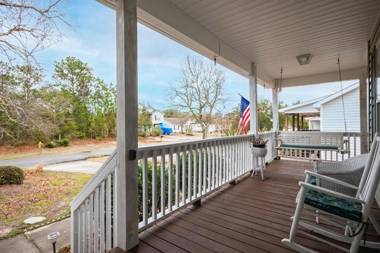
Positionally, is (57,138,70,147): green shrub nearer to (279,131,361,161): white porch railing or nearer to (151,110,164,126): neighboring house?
(151,110,164,126): neighboring house

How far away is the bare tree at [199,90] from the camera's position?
27.2ft

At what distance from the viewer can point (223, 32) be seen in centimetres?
343

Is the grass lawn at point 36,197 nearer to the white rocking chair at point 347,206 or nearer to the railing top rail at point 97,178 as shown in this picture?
the railing top rail at point 97,178

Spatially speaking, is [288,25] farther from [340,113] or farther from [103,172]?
[340,113]

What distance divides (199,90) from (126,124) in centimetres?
708

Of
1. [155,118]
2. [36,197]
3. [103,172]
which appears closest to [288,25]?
[155,118]

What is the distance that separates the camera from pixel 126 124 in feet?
6.19

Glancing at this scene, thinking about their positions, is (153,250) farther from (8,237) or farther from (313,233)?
(8,237)


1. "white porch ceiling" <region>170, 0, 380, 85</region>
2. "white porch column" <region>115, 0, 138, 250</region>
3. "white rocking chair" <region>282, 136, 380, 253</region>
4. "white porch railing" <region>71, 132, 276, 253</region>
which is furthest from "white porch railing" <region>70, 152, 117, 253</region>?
"white porch ceiling" <region>170, 0, 380, 85</region>

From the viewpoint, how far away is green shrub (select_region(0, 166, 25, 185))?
7.12 feet

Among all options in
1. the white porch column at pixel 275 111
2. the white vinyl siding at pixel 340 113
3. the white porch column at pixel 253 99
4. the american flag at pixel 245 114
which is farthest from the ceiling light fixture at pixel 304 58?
the white vinyl siding at pixel 340 113

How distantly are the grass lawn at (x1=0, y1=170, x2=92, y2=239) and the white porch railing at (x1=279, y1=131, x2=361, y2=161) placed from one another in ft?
16.9

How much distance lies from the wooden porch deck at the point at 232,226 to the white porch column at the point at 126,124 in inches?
11.4

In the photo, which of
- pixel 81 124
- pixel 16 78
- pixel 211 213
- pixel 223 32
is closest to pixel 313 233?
pixel 211 213
